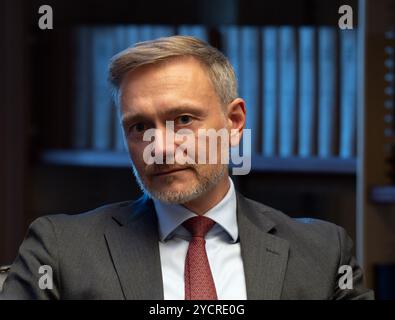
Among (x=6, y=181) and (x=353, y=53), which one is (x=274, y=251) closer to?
(x=353, y=53)

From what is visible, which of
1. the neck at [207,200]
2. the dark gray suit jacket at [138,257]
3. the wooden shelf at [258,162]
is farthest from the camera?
the wooden shelf at [258,162]

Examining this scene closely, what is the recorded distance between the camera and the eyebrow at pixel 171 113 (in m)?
1.15

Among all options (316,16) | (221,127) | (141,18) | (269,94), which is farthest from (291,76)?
(221,127)

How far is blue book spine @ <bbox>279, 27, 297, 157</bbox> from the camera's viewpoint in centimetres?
215

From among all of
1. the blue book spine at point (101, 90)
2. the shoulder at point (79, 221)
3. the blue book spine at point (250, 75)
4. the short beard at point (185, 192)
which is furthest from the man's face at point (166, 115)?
the blue book spine at point (101, 90)

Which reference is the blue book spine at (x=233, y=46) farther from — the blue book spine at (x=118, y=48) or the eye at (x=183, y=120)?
the eye at (x=183, y=120)

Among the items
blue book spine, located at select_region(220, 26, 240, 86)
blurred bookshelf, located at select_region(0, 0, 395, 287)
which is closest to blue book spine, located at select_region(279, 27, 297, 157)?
blurred bookshelf, located at select_region(0, 0, 395, 287)

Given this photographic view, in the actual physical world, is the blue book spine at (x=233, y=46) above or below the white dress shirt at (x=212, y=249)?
above

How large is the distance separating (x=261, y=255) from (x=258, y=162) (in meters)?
1.03

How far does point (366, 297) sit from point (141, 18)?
4.51 feet

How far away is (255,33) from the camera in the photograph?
2.16m

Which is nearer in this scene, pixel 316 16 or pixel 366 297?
pixel 366 297

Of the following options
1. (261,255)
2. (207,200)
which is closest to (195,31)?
(207,200)
